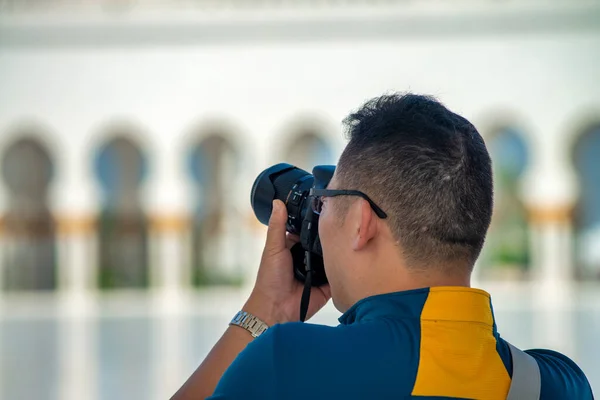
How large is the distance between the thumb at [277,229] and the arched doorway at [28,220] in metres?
17.3

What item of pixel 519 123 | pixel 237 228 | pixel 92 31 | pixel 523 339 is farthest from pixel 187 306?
pixel 523 339

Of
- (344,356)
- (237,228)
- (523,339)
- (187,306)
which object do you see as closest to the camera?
(344,356)

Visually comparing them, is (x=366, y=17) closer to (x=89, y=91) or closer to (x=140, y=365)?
(x=89, y=91)

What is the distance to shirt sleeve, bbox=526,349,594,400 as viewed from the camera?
52.5 inches

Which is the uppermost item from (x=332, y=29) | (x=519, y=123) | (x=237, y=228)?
(x=332, y=29)

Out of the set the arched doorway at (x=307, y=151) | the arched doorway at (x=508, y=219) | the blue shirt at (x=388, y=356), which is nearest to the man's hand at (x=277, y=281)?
the blue shirt at (x=388, y=356)

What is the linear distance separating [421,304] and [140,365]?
7.03 m

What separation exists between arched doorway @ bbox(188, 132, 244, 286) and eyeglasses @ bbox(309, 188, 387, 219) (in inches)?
676

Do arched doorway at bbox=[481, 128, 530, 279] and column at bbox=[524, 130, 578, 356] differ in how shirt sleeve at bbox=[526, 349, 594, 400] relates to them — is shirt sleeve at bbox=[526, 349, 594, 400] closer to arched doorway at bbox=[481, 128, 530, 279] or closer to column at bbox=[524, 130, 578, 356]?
column at bbox=[524, 130, 578, 356]

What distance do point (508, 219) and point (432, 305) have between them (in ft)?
65.4

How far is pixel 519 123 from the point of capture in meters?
16.7

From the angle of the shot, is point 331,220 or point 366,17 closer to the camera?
point 331,220

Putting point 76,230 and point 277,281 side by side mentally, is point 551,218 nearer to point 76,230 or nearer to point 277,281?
point 76,230

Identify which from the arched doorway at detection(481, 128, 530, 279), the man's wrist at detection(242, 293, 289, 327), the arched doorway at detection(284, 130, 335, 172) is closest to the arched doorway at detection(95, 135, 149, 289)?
the arched doorway at detection(284, 130, 335, 172)
